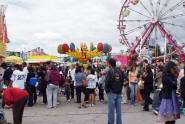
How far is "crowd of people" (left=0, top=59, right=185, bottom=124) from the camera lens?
430 cm

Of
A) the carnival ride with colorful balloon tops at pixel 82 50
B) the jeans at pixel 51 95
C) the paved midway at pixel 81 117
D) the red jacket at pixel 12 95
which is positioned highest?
the carnival ride with colorful balloon tops at pixel 82 50

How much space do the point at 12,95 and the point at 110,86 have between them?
229 cm

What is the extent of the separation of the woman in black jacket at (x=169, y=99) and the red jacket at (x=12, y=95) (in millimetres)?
3152

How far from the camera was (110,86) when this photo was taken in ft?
16.8

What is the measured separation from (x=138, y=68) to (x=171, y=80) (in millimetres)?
5742

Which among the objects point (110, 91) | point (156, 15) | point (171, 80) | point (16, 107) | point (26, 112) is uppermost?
point (156, 15)

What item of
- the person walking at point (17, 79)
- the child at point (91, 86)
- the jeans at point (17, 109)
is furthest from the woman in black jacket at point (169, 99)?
the person walking at point (17, 79)

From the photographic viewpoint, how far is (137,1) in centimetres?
2477

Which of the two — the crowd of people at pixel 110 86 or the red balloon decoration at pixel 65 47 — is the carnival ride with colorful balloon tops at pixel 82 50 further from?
the crowd of people at pixel 110 86

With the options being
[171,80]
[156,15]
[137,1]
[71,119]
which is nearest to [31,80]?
[71,119]

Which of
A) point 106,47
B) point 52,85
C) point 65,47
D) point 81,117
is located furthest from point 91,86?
point 106,47

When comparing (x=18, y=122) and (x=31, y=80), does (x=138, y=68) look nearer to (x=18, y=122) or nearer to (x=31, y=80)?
(x=31, y=80)

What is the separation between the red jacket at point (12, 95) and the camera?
4617 mm

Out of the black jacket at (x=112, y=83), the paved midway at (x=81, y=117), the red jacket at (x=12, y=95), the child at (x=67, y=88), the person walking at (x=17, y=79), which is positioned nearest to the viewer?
the red jacket at (x=12, y=95)
